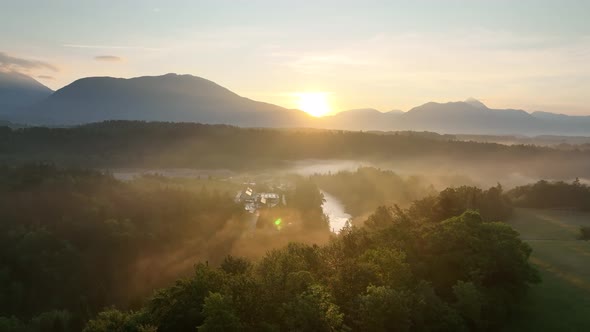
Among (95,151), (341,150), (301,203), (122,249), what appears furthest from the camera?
(341,150)

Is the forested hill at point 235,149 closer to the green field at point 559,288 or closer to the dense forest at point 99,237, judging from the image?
the dense forest at point 99,237

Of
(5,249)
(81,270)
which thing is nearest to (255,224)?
(81,270)

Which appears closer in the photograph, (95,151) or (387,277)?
(387,277)

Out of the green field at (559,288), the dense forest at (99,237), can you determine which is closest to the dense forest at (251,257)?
the dense forest at (99,237)

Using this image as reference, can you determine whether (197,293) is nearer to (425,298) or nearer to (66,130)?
(425,298)

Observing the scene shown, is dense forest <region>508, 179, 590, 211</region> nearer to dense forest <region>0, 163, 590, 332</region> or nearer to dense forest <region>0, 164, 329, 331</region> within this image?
dense forest <region>0, 163, 590, 332</region>

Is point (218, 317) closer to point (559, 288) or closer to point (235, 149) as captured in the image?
point (559, 288)
